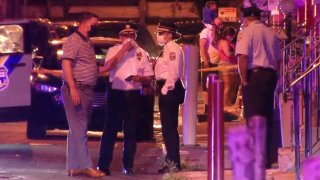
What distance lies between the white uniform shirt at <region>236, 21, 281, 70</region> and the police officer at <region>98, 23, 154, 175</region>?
1.20 m

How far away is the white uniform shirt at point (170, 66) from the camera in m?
10.1

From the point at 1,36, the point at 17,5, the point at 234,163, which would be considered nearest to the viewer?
the point at 234,163

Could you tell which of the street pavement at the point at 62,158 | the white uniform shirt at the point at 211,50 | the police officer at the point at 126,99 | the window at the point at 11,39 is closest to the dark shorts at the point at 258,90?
the street pavement at the point at 62,158

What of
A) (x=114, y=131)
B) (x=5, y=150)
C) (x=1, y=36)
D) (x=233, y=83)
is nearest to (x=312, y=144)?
(x=114, y=131)

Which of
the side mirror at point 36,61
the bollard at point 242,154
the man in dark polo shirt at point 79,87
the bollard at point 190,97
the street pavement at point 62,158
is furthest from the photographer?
the side mirror at point 36,61

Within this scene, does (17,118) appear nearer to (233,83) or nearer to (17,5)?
(233,83)

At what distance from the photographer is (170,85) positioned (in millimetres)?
10133

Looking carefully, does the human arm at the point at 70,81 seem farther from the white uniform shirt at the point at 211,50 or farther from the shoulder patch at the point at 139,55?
the white uniform shirt at the point at 211,50

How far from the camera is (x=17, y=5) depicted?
2958 centimetres

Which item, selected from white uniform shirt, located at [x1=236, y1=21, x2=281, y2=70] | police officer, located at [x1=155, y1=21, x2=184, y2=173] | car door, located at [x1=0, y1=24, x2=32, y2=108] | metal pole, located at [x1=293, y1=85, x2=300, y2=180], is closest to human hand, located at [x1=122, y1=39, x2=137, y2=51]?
police officer, located at [x1=155, y1=21, x2=184, y2=173]

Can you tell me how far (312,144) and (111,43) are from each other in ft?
16.5

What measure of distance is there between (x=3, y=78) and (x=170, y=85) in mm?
3969

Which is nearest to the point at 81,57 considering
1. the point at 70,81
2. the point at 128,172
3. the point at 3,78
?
the point at 70,81

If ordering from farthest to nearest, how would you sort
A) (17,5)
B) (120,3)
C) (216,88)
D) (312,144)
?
(120,3)
(17,5)
(312,144)
(216,88)
